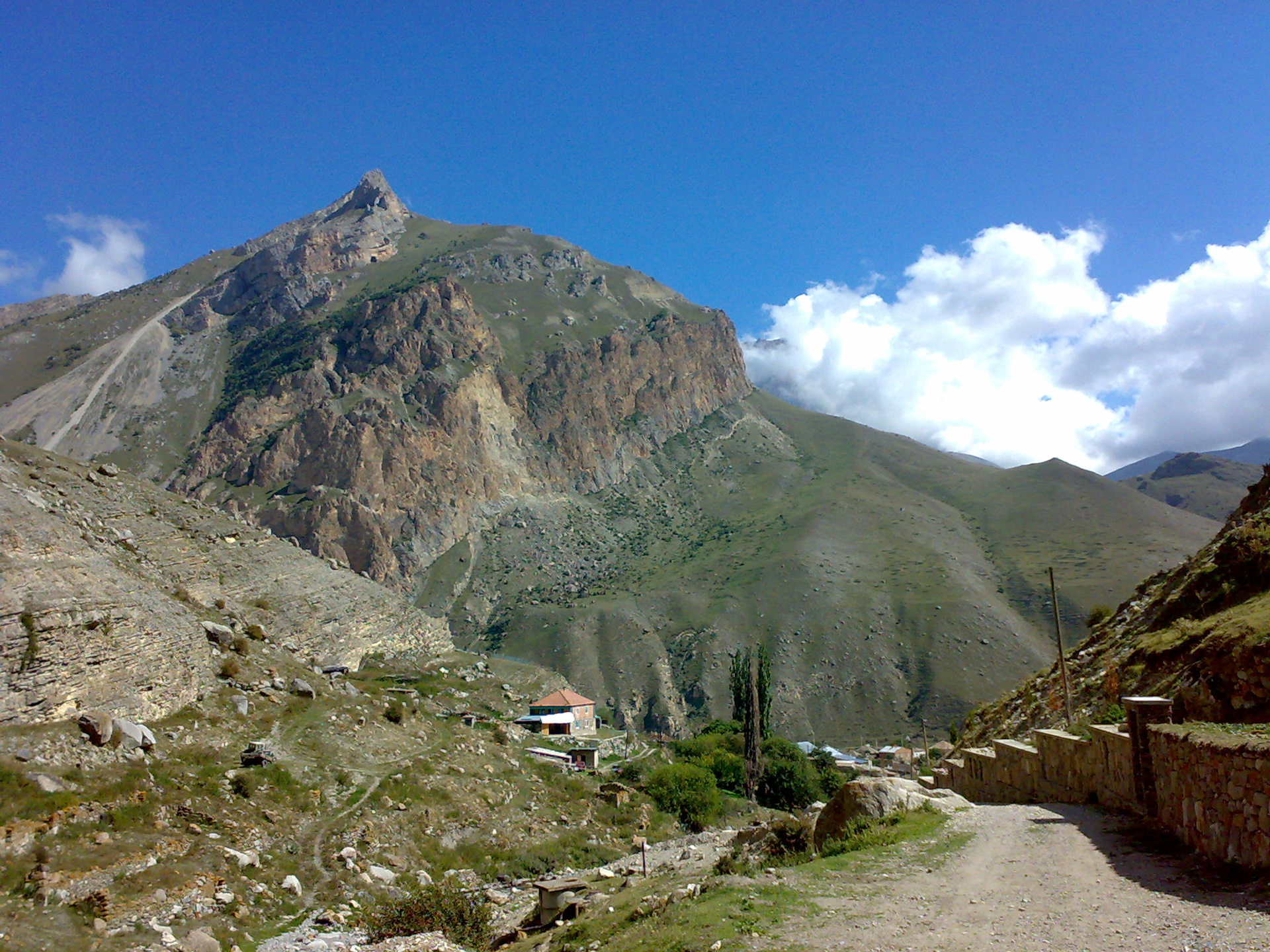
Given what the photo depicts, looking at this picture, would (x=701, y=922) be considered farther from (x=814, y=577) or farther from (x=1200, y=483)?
(x=1200, y=483)

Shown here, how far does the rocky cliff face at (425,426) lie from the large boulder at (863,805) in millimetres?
99834

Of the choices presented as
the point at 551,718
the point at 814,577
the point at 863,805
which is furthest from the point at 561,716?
the point at 814,577

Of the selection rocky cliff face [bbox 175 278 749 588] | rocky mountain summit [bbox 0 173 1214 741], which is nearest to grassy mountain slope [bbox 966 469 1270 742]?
rocky mountain summit [bbox 0 173 1214 741]

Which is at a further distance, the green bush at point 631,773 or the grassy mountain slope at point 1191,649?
the green bush at point 631,773

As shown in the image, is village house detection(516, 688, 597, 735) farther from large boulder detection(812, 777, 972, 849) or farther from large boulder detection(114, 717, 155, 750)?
large boulder detection(812, 777, 972, 849)

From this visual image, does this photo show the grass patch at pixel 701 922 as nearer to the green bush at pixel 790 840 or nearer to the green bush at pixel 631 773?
the green bush at pixel 790 840

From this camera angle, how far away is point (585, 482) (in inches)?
5413

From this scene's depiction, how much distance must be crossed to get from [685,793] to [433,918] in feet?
57.9

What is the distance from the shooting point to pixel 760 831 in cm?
1357

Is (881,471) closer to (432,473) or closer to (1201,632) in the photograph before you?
(432,473)

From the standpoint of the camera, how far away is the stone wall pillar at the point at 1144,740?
10125 mm

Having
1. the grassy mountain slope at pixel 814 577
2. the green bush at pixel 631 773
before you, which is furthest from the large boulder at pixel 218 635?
the grassy mountain slope at pixel 814 577

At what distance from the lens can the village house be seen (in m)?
40.7

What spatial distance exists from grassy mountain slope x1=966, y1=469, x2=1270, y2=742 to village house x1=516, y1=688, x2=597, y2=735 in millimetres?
22341
